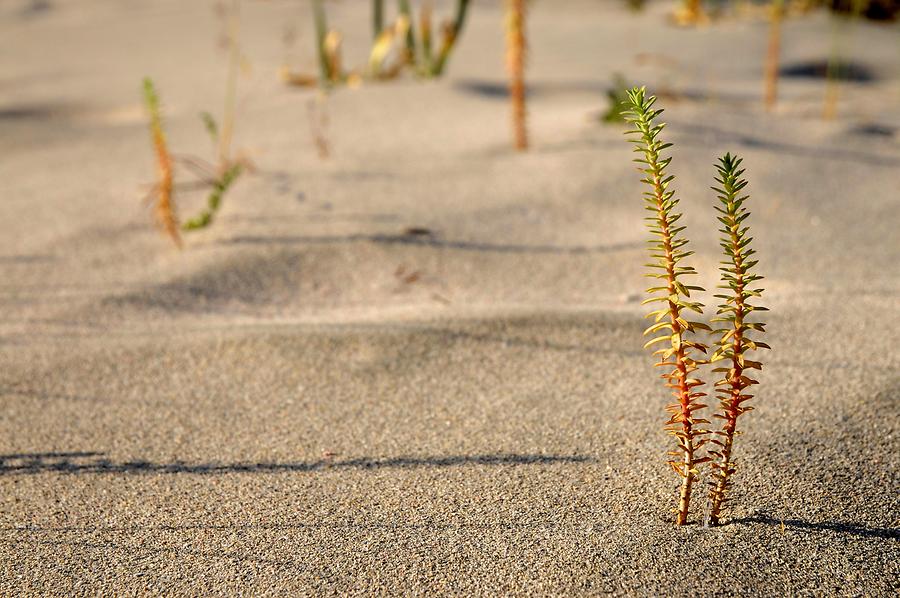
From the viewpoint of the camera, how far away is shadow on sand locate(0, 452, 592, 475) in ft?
5.25

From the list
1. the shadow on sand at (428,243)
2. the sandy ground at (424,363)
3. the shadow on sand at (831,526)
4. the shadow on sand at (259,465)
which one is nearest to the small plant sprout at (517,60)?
the sandy ground at (424,363)

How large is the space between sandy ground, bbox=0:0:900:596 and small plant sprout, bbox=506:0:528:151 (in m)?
0.08

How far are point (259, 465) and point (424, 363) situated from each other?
463 millimetres

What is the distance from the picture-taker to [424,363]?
196 cm

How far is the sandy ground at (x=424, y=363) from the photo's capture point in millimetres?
1377

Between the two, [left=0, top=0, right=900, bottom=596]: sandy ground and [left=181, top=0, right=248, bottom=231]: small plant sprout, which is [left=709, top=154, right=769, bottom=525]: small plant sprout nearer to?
[left=0, top=0, right=900, bottom=596]: sandy ground

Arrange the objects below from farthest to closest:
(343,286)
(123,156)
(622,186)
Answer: (123,156) → (622,186) → (343,286)

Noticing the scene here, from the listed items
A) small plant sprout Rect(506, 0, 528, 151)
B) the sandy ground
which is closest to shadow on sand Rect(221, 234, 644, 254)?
the sandy ground

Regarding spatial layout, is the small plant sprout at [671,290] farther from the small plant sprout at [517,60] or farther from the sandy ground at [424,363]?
the small plant sprout at [517,60]

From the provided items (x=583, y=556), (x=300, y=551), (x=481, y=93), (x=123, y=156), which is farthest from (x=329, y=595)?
(x=481, y=93)

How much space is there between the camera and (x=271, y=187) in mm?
2973

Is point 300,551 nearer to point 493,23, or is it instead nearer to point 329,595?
point 329,595

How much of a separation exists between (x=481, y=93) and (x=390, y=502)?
2851 mm

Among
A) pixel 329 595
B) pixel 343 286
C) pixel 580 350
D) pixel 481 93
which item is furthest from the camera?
pixel 481 93
